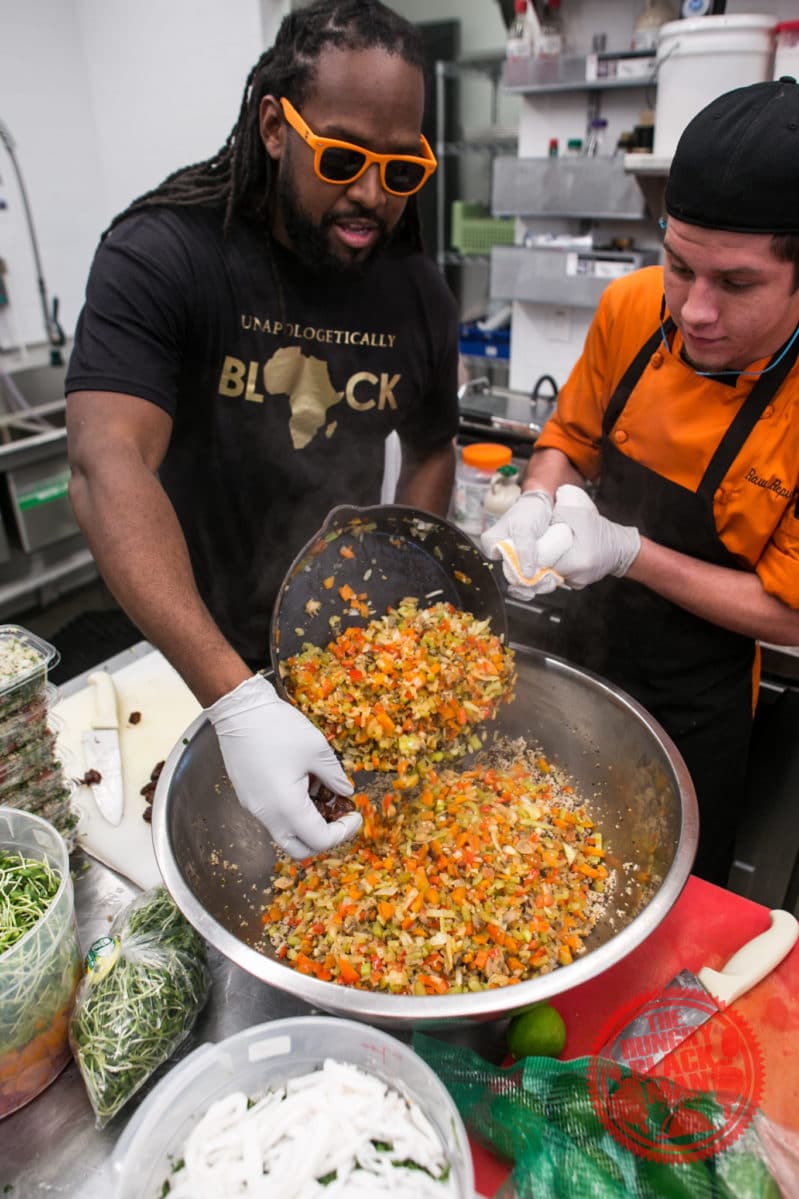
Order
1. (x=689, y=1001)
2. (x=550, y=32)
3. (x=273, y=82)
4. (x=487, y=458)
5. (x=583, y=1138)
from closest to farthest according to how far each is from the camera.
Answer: (x=583, y=1138) → (x=689, y=1001) → (x=273, y=82) → (x=487, y=458) → (x=550, y=32)

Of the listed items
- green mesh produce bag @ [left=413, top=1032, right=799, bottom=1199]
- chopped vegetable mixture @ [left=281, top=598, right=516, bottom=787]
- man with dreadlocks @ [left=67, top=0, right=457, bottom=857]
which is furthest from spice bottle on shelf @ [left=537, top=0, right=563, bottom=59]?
green mesh produce bag @ [left=413, top=1032, right=799, bottom=1199]

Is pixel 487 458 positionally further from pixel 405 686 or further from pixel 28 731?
pixel 28 731

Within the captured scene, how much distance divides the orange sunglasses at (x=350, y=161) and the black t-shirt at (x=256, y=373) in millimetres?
306

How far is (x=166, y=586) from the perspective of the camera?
1465 mm

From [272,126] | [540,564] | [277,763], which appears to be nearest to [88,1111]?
[277,763]

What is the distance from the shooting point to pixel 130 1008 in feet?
3.60

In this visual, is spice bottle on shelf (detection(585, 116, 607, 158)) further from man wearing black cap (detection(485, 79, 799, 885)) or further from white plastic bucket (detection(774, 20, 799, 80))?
man wearing black cap (detection(485, 79, 799, 885))

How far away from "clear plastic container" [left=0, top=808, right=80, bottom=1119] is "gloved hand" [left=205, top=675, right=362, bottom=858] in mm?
300

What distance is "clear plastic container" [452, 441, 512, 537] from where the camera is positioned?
3203mm

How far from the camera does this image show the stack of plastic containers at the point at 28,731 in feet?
4.34

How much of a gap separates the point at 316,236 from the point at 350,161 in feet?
0.64

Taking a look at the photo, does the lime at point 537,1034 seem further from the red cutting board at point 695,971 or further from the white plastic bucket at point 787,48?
the white plastic bucket at point 787,48

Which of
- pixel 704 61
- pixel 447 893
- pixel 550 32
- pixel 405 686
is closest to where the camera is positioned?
pixel 447 893

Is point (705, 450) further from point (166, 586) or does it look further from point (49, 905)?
point (49, 905)
